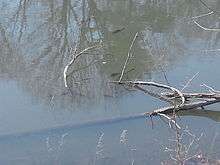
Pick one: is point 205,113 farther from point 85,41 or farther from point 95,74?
point 85,41

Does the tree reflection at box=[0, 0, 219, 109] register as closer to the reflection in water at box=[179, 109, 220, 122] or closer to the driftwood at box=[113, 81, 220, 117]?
the driftwood at box=[113, 81, 220, 117]

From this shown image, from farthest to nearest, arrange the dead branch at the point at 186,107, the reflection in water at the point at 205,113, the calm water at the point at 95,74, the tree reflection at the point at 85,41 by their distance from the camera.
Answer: the tree reflection at the point at 85,41
the reflection in water at the point at 205,113
the dead branch at the point at 186,107
the calm water at the point at 95,74

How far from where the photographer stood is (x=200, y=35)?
8.64 m

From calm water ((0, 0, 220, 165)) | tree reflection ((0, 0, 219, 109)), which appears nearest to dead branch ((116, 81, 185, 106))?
calm water ((0, 0, 220, 165))

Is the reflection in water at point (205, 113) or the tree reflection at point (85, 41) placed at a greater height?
the tree reflection at point (85, 41)

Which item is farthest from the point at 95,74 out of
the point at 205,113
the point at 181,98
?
the point at 205,113

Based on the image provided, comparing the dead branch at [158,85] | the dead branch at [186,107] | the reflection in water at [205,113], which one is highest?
the dead branch at [158,85]

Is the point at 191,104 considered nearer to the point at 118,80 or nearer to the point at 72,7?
the point at 118,80

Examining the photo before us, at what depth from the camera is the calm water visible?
5953 millimetres

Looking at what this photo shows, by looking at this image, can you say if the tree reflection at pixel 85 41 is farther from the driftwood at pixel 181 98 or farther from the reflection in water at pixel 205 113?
the reflection in water at pixel 205 113

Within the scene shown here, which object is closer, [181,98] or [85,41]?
[181,98]

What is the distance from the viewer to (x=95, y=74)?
7543 mm

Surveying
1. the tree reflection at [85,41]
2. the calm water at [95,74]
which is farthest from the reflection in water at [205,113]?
the tree reflection at [85,41]

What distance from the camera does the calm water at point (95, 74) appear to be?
5953 millimetres
